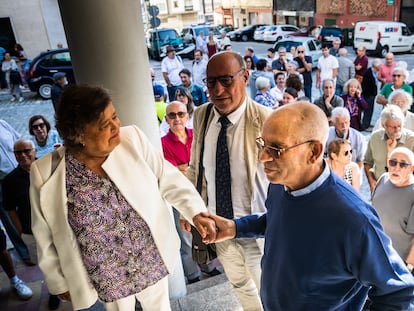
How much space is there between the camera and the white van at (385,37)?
1744 centimetres

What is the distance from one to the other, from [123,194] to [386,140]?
3.09 metres

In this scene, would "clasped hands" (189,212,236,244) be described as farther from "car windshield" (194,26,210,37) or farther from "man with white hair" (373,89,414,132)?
"car windshield" (194,26,210,37)

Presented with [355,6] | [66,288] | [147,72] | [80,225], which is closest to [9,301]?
[66,288]

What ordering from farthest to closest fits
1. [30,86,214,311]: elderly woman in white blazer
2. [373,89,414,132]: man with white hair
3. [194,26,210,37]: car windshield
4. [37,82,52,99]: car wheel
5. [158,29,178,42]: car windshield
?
1. [194,26,210,37]: car windshield
2. [158,29,178,42]: car windshield
3. [37,82,52,99]: car wheel
4. [373,89,414,132]: man with white hair
5. [30,86,214,311]: elderly woman in white blazer

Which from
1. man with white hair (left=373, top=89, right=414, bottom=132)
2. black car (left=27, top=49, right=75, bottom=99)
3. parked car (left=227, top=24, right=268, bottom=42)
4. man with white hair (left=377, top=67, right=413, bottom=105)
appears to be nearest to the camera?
man with white hair (left=373, top=89, right=414, bottom=132)

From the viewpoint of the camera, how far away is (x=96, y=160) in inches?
76.1

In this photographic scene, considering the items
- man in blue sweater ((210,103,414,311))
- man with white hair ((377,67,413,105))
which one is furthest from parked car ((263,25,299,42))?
man in blue sweater ((210,103,414,311))

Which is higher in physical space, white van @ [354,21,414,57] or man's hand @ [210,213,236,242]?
man's hand @ [210,213,236,242]

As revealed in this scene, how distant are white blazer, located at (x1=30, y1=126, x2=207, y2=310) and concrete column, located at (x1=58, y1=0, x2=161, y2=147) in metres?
0.68

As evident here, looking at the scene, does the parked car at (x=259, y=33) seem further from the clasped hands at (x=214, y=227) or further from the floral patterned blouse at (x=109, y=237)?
the floral patterned blouse at (x=109, y=237)

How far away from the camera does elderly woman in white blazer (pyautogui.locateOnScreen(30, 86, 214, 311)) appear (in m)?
1.81

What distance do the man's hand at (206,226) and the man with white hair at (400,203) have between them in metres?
1.74

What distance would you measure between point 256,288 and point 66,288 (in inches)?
49.8

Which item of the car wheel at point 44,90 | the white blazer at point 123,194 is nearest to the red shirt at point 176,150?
the white blazer at point 123,194
